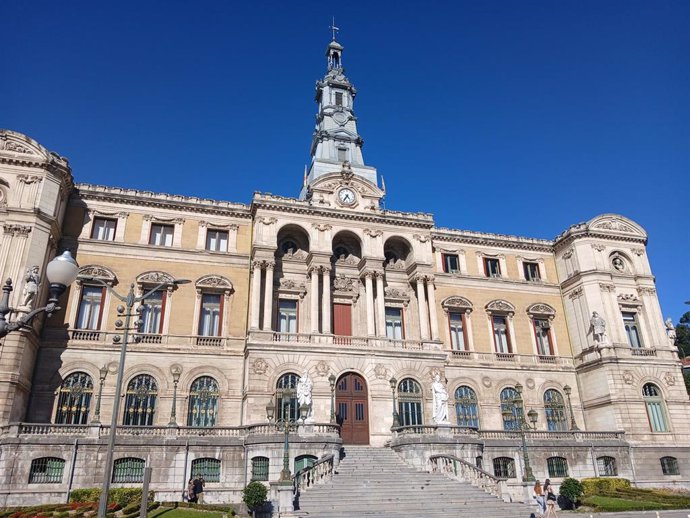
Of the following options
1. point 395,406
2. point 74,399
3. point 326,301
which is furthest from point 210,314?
point 395,406

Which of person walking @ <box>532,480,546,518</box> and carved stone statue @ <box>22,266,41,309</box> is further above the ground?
carved stone statue @ <box>22,266,41,309</box>

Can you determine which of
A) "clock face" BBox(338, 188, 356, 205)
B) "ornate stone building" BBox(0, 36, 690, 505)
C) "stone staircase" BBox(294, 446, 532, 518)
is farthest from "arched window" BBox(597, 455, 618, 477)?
"clock face" BBox(338, 188, 356, 205)

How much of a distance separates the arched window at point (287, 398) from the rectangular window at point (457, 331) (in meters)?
12.5

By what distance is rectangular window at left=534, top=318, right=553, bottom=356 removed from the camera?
4072cm

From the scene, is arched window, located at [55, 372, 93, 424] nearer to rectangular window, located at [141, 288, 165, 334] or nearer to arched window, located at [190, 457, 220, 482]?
rectangular window, located at [141, 288, 165, 334]

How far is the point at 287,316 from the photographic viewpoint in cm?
3622

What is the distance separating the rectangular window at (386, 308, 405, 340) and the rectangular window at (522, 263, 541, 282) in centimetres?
1146

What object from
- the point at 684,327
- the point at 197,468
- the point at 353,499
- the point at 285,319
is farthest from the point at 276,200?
the point at 684,327

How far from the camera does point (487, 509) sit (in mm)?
23469

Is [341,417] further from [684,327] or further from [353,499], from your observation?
[684,327]

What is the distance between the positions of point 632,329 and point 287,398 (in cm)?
2567

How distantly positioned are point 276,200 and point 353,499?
1992 centimetres

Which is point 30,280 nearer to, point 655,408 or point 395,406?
point 395,406

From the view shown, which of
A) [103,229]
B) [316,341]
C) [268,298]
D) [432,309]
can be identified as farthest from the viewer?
[432,309]
